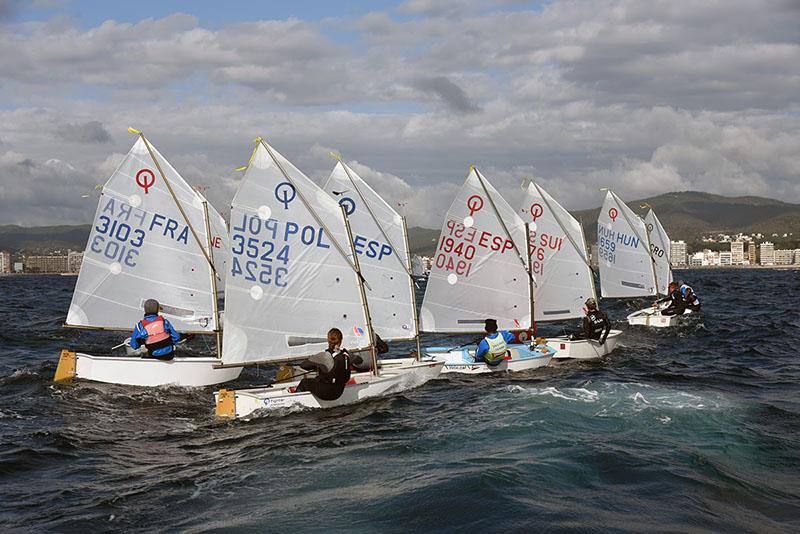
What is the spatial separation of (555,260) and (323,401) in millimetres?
16224

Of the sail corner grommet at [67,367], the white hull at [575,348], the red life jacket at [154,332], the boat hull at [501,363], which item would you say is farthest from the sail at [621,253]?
the sail corner grommet at [67,367]

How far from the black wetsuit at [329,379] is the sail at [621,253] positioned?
1185 inches

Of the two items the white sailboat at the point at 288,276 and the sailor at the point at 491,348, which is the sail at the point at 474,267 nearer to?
the sailor at the point at 491,348

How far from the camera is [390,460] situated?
16203 millimetres

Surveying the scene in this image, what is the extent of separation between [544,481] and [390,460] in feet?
10.8

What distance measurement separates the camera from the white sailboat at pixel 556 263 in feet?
109

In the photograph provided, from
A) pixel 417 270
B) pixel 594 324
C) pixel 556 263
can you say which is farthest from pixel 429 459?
pixel 417 270

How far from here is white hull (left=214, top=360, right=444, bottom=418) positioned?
19312 millimetres

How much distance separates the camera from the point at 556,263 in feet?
109

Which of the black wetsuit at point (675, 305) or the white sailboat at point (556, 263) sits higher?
the white sailboat at point (556, 263)

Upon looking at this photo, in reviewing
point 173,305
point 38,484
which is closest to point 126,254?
point 173,305

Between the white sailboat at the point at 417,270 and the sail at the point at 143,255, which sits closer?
the white sailboat at the point at 417,270

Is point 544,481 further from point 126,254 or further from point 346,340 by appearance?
point 126,254

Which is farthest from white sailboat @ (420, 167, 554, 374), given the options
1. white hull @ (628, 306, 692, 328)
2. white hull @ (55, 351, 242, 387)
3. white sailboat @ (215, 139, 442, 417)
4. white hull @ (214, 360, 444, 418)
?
white hull @ (628, 306, 692, 328)
